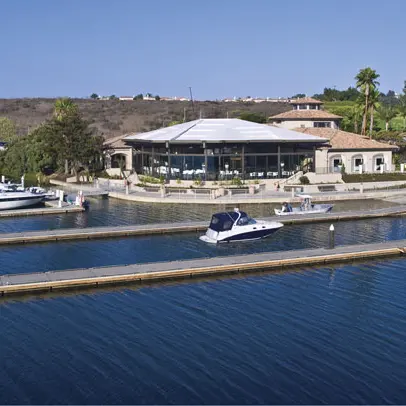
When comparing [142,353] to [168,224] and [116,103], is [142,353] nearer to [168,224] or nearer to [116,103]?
[168,224]

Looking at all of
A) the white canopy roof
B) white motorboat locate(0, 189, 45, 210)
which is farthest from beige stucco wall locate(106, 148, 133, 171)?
white motorboat locate(0, 189, 45, 210)

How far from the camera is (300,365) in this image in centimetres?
2266

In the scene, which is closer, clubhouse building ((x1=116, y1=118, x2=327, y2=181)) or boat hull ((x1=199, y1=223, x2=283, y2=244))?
boat hull ((x1=199, y1=223, x2=283, y2=244))

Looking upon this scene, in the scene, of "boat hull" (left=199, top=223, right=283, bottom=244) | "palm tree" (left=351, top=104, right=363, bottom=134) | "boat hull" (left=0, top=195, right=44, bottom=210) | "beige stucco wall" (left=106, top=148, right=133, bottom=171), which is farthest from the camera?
"palm tree" (left=351, top=104, right=363, bottom=134)

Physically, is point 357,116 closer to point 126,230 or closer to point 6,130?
point 6,130

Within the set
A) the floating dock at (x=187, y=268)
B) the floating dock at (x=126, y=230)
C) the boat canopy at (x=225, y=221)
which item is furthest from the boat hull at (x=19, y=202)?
the floating dock at (x=187, y=268)

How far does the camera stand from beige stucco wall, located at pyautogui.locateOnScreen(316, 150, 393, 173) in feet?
240

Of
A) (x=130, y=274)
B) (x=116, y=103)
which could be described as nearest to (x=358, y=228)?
(x=130, y=274)

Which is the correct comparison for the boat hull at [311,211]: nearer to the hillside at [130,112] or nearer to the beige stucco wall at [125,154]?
the beige stucco wall at [125,154]

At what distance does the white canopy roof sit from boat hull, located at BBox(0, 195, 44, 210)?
1586 cm

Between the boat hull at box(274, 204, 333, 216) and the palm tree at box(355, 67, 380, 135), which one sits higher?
the palm tree at box(355, 67, 380, 135)

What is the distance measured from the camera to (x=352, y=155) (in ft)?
243

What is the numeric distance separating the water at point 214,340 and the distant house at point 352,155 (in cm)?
3678

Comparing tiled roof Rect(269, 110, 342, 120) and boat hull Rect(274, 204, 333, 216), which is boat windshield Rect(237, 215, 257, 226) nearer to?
boat hull Rect(274, 204, 333, 216)
